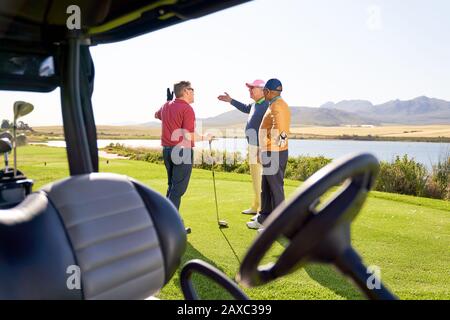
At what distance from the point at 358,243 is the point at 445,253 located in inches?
30.2

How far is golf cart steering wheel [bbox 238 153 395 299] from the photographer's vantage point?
0.87 m

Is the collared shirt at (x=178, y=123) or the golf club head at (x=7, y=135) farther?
the collared shirt at (x=178, y=123)

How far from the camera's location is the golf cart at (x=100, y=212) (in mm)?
914

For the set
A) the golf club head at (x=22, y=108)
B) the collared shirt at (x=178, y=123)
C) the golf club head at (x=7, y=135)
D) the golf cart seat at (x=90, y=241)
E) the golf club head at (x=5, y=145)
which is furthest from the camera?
the collared shirt at (x=178, y=123)

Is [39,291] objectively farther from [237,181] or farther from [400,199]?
[237,181]

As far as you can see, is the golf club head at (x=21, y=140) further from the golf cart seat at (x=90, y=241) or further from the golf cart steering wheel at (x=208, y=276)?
the golf cart steering wheel at (x=208, y=276)

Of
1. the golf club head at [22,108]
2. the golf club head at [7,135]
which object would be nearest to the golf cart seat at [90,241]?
the golf club head at [22,108]

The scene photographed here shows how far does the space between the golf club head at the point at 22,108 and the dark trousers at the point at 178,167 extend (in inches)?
88.2

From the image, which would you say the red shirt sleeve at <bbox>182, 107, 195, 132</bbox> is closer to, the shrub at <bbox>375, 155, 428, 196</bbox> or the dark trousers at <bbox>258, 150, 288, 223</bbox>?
the dark trousers at <bbox>258, 150, 288, 223</bbox>

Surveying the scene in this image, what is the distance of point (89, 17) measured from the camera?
1841 mm

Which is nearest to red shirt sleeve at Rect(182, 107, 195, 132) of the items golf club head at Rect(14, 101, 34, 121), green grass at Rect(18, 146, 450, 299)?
green grass at Rect(18, 146, 450, 299)

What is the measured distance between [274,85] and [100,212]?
3.55 metres

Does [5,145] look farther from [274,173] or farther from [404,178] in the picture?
[404,178]
